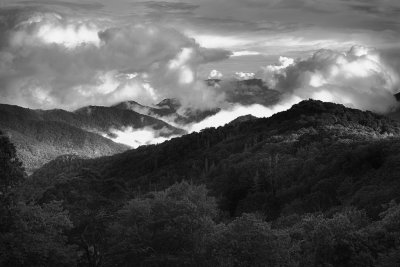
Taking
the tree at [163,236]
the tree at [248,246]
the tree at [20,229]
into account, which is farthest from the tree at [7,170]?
the tree at [248,246]

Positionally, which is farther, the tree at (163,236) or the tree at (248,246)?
the tree at (163,236)

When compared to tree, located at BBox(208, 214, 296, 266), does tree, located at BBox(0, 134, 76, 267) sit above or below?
above

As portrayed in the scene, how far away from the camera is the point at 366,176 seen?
131m

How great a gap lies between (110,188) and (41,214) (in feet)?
160

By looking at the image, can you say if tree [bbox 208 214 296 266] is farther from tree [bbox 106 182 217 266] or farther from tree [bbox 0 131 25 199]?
tree [bbox 0 131 25 199]

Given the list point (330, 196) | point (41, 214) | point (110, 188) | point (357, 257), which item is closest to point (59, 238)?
point (41, 214)

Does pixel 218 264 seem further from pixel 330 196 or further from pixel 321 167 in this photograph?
pixel 321 167

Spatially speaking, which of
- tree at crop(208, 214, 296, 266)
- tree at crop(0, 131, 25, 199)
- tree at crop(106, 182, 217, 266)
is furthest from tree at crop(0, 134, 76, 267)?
tree at crop(208, 214, 296, 266)

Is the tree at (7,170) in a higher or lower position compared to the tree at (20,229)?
higher

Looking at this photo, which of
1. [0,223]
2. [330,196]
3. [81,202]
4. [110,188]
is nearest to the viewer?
[0,223]

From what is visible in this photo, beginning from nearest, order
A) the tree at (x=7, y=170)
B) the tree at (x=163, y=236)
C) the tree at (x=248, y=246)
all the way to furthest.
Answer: the tree at (x=7, y=170), the tree at (x=248, y=246), the tree at (x=163, y=236)

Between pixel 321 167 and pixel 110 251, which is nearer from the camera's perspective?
pixel 110 251

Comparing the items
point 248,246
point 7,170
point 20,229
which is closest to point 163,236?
point 248,246

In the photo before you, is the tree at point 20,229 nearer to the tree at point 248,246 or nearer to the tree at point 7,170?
the tree at point 7,170
